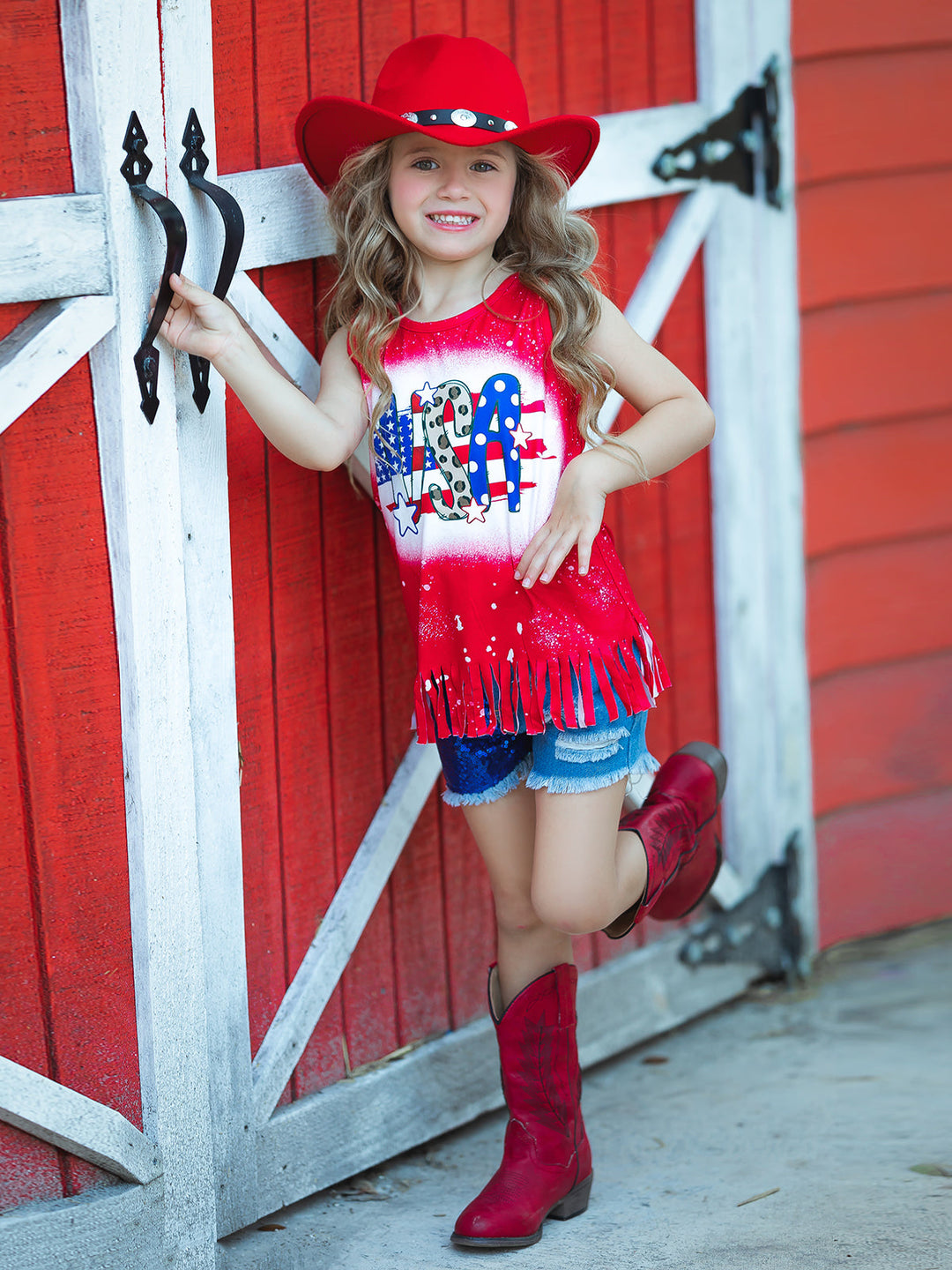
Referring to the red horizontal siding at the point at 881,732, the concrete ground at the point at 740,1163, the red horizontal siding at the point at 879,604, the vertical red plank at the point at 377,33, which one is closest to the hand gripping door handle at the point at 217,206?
the vertical red plank at the point at 377,33

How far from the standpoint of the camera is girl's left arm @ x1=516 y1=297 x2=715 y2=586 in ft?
6.90

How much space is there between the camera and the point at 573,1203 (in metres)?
2.49

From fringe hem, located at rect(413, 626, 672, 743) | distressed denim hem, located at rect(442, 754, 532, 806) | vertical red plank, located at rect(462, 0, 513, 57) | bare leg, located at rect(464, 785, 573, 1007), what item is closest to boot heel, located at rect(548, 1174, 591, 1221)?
bare leg, located at rect(464, 785, 573, 1007)

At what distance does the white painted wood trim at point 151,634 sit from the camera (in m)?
2.04

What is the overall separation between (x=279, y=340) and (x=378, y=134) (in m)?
0.36

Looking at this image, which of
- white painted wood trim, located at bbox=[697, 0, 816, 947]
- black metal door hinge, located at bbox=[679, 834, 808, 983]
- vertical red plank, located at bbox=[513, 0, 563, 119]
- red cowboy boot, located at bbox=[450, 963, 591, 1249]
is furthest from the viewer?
black metal door hinge, located at bbox=[679, 834, 808, 983]

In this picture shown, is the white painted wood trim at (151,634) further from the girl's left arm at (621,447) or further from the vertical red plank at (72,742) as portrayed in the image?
the girl's left arm at (621,447)

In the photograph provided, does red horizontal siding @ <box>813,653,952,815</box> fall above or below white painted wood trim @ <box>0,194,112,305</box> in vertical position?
below

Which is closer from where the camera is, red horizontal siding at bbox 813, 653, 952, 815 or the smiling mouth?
the smiling mouth

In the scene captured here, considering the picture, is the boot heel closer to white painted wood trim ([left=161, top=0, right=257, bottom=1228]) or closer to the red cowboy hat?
white painted wood trim ([left=161, top=0, right=257, bottom=1228])

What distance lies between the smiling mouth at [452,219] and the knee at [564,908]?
998 millimetres

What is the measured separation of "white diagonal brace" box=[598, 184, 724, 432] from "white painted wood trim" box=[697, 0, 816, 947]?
6cm

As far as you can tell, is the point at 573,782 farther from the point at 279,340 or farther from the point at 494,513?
the point at 279,340

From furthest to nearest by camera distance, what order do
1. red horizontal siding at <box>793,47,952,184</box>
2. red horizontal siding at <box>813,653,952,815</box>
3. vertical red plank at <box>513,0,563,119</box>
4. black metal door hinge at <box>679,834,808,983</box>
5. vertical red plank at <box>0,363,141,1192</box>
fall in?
red horizontal siding at <box>813,653,952,815</box>
black metal door hinge at <box>679,834,808,983</box>
red horizontal siding at <box>793,47,952,184</box>
vertical red plank at <box>513,0,563,119</box>
vertical red plank at <box>0,363,141,1192</box>
